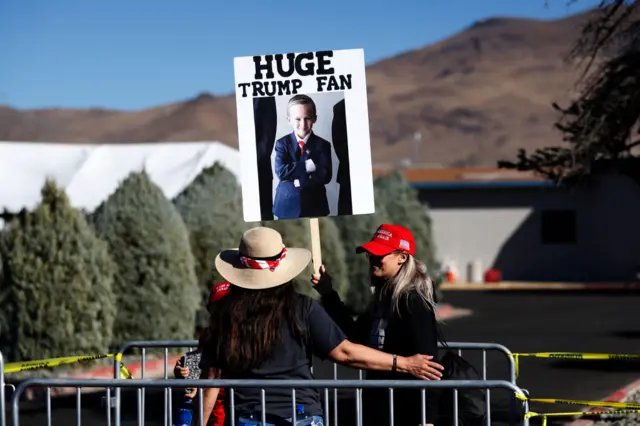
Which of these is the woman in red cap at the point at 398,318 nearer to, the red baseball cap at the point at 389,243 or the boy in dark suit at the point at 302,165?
the red baseball cap at the point at 389,243

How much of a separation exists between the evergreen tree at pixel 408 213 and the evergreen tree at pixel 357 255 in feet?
4.64

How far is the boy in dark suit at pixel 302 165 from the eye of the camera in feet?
24.9

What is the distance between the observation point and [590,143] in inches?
521

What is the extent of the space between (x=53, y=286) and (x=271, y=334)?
11887 millimetres

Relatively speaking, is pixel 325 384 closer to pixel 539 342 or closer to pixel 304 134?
pixel 304 134

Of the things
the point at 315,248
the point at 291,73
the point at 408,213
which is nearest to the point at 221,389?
the point at 315,248

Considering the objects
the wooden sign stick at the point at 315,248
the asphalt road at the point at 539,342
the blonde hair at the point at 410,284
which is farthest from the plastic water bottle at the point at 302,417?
the asphalt road at the point at 539,342

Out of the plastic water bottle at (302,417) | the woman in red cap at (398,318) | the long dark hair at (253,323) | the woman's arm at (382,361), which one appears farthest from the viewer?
the woman in red cap at (398,318)

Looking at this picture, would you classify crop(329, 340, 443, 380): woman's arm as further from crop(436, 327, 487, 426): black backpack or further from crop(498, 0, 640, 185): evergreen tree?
crop(498, 0, 640, 185): evergreen tree

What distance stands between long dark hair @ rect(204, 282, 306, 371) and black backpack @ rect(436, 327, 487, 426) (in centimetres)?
100

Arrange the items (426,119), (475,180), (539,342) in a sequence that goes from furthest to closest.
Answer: (426,119), (475,180), (539,342)

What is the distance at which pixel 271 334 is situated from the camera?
5.75 m

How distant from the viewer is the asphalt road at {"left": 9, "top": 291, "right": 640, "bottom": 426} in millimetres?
13547

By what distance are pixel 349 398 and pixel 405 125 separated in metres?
157
